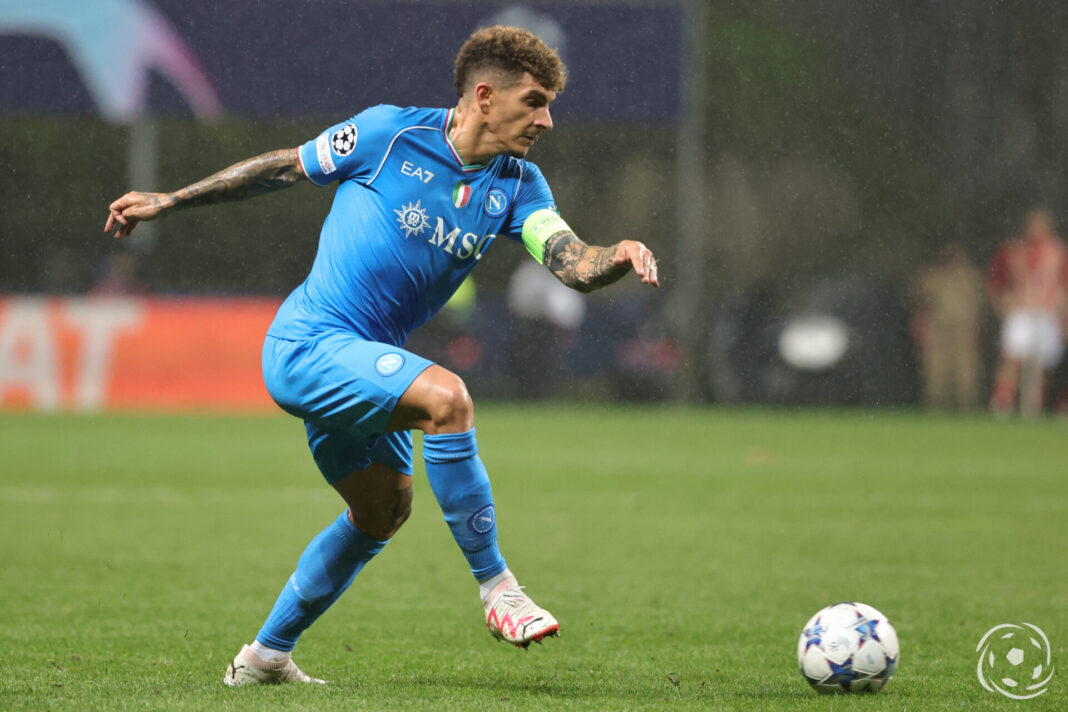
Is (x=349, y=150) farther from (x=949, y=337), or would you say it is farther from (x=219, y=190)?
(x=949, y=337)

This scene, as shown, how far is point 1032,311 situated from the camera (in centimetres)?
1769

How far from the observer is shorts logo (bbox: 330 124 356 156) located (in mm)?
4520

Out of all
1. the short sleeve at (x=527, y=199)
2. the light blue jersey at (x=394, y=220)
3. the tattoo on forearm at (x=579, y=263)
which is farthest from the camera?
the short sleeve at (x=527, y=199)

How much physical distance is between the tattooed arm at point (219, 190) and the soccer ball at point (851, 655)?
84.8 inches

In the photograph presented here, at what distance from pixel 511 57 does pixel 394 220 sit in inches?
23.9

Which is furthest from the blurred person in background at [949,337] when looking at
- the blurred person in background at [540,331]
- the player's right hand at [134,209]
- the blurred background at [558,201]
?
the player's right hand at [134,209]

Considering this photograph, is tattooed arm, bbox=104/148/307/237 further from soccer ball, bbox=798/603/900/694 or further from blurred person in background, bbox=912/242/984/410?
blurred person in background, bbox=912/242/984/410

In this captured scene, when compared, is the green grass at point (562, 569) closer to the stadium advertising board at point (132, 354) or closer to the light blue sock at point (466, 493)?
the light blue sock at point (466, 493)

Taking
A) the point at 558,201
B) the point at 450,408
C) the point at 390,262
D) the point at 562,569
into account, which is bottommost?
the point at 562,569

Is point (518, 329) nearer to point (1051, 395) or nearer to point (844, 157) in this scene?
point (1051, 395)

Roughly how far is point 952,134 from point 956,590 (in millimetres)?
19820

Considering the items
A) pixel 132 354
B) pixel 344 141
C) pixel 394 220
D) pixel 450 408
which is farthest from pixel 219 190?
pixel 132 354

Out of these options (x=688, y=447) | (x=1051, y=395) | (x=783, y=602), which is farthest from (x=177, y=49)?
(x=783, y=602)

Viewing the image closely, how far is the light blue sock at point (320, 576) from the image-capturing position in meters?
4.65
